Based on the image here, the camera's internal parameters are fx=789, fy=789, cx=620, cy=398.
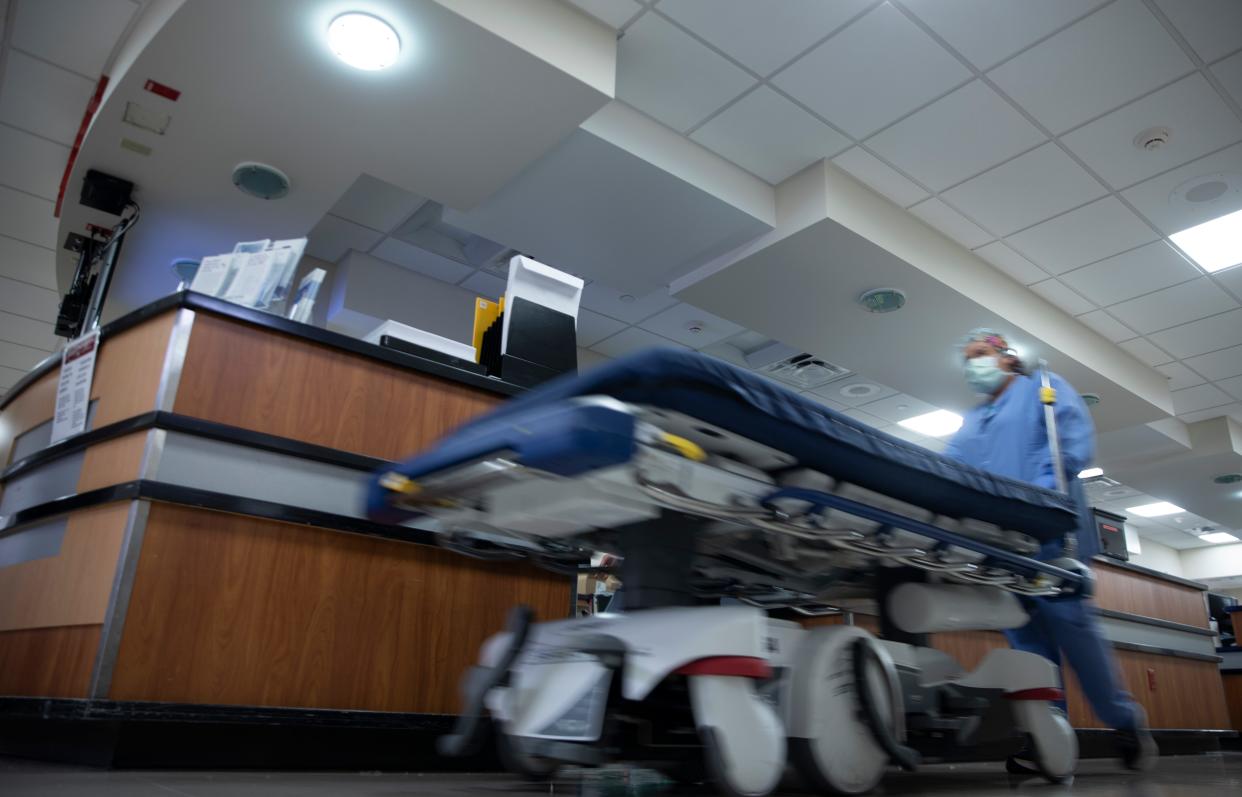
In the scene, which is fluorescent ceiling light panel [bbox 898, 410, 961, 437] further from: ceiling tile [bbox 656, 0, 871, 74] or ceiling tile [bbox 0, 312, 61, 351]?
ceiling tile [bbox 0, 312, 61, 351]

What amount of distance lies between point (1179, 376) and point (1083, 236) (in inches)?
108

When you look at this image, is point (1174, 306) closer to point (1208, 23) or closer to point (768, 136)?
point (1208, 23)

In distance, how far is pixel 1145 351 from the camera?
6145mm

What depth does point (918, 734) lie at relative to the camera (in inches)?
69.2

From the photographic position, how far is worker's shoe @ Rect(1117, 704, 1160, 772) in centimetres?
233

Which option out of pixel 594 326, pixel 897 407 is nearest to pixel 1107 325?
pixel 897 407

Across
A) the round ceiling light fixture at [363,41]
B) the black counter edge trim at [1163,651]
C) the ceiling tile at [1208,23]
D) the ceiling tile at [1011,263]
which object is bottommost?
the black counter edge trim at [1163,651]

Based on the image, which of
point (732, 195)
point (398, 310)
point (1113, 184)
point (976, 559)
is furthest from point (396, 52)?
point (1113, 184)

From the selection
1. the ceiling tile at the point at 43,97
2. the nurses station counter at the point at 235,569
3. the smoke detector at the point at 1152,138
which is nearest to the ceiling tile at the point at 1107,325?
the smoke detector at the point at 1152,138

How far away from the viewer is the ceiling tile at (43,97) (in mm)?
3779

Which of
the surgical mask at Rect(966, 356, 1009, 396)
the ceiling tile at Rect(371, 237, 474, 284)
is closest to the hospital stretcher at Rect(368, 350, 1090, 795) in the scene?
the surgical mask at Rect(966, 356, 1009, 396)

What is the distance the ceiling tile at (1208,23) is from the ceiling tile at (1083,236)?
102 centimetres

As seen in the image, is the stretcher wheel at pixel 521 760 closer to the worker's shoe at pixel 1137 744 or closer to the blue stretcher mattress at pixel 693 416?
the blue stretcher mattress at pixel 693 416

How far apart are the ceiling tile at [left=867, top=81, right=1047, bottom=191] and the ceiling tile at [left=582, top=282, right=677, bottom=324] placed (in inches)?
74.7
